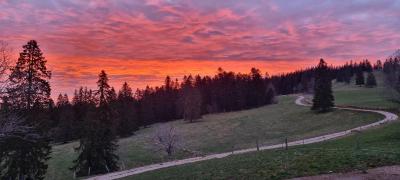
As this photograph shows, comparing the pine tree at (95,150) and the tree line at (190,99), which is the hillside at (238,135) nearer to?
Result: the pine tree at (95,150)

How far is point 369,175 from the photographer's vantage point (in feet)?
62.1

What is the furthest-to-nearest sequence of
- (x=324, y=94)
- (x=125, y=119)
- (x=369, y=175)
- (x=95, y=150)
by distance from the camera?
(x=125, y=119) → (x=324, y=94) → (x=95, y=150) → (x=369, y=175)

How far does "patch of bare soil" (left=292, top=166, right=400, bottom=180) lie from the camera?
18500 millimetres

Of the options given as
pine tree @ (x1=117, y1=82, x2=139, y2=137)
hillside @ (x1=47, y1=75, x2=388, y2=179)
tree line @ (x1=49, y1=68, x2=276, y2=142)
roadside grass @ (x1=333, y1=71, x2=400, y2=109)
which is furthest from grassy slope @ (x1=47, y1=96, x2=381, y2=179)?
tree line @ (x1=49, y1=68, x2=276, y2=142)

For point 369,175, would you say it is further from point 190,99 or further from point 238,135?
point 190,99

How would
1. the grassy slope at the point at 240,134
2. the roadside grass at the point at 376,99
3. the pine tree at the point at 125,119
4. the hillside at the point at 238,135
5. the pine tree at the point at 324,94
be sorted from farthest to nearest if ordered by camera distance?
the pine tree at the point at 125,119
the pine tree at the point at 324,94
the grassy slope at the point at 240,134
the hillside at the point at 238,135
the roadside grass at the point at 376,99

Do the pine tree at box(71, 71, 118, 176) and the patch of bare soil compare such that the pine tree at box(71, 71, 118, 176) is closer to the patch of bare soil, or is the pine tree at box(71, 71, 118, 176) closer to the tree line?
the patch of bare soil

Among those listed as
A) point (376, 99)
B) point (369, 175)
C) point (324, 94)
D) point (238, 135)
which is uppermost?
point (324, 94)

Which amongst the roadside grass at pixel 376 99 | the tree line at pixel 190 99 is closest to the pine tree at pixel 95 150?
the roadside grass at pixel 376 99

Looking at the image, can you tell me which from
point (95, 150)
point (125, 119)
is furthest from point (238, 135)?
point (125, 119)

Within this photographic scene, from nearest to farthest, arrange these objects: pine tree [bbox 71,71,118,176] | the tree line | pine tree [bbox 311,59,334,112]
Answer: pine tree [bbox 71,71,118,176] < pine tree [bbox 311,59,334,112] < the tree line

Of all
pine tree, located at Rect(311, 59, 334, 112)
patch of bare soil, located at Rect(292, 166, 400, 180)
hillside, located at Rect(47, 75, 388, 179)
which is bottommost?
hillside, located at Rect(47, 75, 388, 179)

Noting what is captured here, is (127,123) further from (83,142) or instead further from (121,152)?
(83,142)

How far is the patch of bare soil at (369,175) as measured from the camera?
60.7 ft
